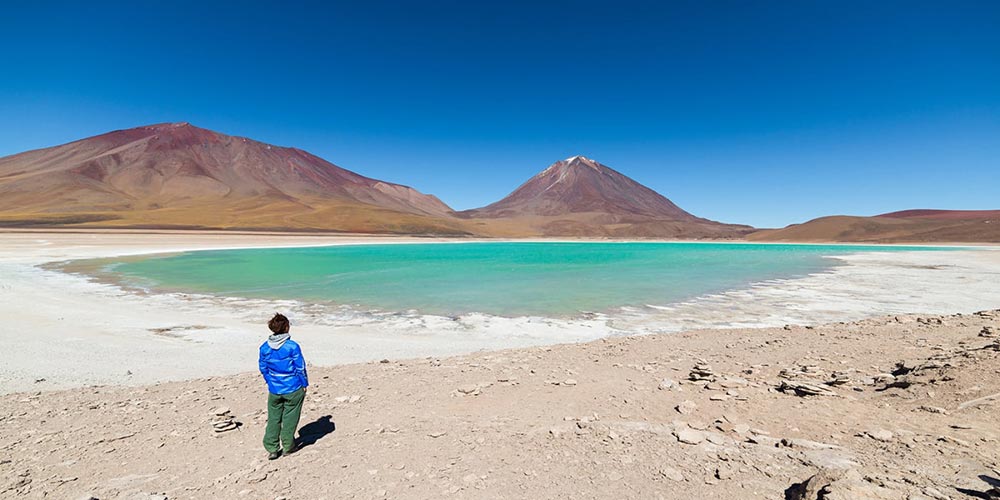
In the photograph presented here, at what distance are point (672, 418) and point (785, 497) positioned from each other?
5.04 feet

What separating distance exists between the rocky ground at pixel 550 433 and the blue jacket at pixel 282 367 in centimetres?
58

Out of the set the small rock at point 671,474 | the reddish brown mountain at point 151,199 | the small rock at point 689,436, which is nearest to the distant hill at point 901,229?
the reddish brown mountain at point 151,199

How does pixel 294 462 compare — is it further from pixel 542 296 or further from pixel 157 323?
pixel 542 296

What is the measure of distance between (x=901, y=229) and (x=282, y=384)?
502 feet

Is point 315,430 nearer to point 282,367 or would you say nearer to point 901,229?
point 282,367

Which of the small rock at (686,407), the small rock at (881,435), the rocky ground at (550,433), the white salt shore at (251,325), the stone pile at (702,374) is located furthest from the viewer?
the white salt shore at (251,325)

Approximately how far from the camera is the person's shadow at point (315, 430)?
4.12 m

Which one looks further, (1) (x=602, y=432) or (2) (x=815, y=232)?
(2) (x=815, y=232)

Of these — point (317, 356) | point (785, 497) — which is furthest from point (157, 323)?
point (785, 497)

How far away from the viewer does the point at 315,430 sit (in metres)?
4.40

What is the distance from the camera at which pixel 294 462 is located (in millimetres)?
3686

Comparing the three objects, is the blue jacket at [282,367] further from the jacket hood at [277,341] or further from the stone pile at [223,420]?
the stone pile at [223,420]

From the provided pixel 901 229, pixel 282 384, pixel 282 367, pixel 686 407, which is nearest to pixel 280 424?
pixel 282 384

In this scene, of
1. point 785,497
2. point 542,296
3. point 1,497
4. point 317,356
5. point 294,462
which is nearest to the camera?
point 785,497
